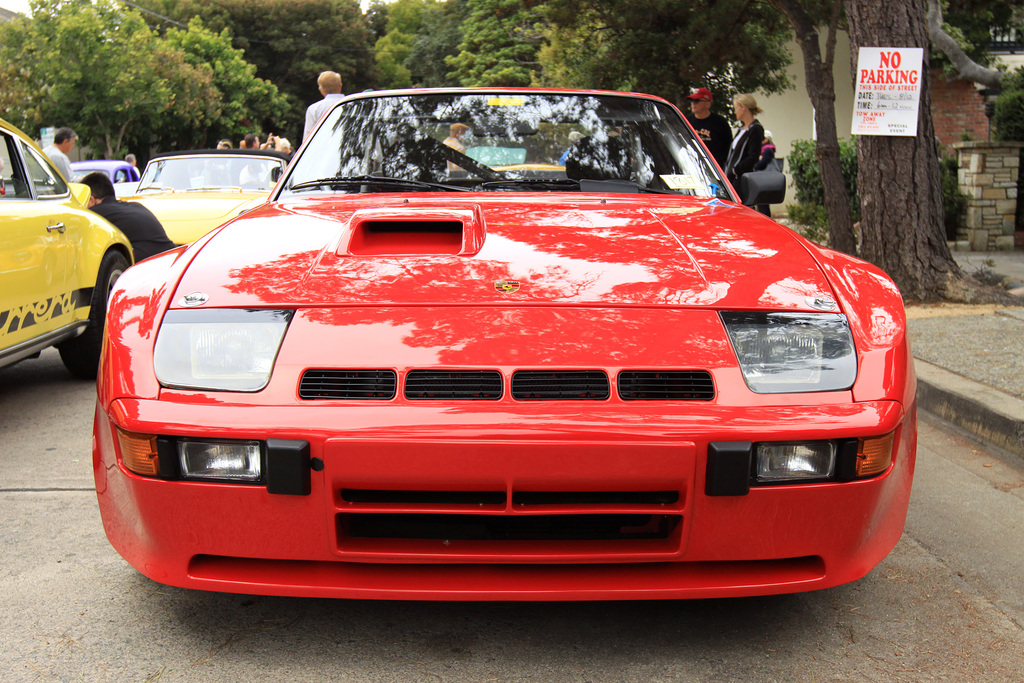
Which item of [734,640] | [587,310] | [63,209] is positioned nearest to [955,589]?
[734,640]

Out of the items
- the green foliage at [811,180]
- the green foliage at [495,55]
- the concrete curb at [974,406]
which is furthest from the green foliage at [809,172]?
the green foliage at [495,55]

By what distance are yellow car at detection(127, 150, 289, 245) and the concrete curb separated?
5.62 m

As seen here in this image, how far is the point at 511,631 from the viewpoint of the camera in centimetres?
237

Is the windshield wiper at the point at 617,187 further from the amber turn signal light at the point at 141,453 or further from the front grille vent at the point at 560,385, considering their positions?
the amber turn signal light at the point at 141,453

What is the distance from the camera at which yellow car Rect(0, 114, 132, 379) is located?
445 centimetres

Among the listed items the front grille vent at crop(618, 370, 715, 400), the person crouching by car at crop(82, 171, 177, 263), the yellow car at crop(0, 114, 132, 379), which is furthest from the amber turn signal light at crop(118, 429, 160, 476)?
the person crouching by car at crop(82, 171, 177, 263)

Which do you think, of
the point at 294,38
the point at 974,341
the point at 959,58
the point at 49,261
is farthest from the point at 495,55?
the point at 49,261

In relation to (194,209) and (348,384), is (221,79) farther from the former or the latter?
(348,384)

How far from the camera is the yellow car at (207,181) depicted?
825cm

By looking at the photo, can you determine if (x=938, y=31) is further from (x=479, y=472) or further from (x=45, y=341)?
(x=479, y=472)

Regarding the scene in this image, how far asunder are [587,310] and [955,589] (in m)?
1.40

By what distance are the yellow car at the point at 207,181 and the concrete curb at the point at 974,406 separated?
562 centimetres

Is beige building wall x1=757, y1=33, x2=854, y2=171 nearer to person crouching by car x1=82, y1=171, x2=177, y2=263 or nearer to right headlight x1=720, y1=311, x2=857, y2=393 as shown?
person crouching by car x1=82, y1=171, x2=177, y2=263

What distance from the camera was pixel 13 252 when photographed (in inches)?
174
